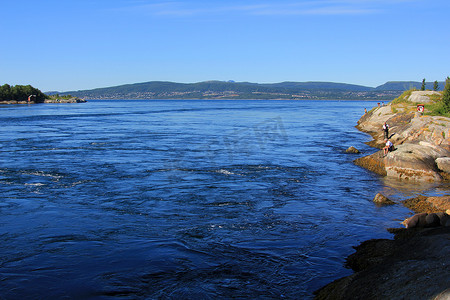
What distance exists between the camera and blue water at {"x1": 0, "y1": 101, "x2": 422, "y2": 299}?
11.0 metres

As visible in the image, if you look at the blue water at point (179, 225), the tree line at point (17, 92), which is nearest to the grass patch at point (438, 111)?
the blue water at point (179, 225)

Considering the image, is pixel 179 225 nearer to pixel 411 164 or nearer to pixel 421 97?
pixel 411 164

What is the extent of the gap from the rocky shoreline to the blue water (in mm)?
771

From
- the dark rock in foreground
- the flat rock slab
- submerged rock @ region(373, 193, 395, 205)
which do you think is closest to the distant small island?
the flat rock slab

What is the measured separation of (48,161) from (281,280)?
2130cm

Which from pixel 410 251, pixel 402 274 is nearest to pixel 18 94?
pixel 410 251

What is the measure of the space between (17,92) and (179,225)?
593ft

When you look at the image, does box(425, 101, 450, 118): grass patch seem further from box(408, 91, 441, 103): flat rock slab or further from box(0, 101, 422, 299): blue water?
box(0, 101, 422, 299): blue water

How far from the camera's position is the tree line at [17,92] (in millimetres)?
170750

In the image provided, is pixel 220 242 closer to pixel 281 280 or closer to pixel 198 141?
pixel 281 280

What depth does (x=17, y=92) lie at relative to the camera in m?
174

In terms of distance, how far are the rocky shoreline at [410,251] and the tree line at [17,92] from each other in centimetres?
17428

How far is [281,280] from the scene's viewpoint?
11.1 metres

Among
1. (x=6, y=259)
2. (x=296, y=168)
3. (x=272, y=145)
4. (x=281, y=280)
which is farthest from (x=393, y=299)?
(x=272, y=145)
